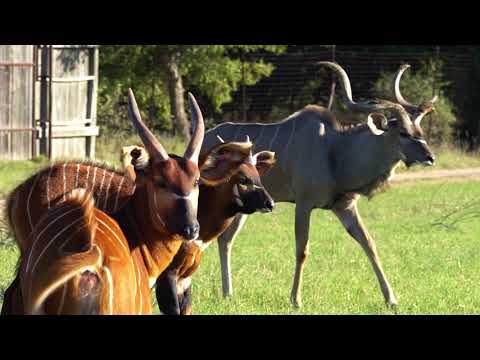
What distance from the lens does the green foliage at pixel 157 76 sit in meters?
23.3

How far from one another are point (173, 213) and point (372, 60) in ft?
67.1

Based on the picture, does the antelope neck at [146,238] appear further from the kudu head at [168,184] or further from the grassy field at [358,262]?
the grassy field at [358,262]

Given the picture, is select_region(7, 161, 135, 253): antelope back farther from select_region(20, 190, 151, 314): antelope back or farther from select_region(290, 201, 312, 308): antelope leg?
select_region(290, 201, 312, 308): antelope leg

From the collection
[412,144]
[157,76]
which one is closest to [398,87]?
[412,144]

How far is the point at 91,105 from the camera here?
20.7 m

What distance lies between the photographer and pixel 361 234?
371 inches

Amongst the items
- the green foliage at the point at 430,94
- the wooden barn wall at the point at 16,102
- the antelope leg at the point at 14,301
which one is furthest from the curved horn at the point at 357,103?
the green foliage at the point at 430,94

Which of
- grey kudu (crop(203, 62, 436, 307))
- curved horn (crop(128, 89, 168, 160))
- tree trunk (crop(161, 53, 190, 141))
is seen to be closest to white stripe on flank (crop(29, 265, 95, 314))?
curved horn (crop(128, 89, 168, 160))

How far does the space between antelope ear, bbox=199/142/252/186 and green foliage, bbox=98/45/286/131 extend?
1620 cm

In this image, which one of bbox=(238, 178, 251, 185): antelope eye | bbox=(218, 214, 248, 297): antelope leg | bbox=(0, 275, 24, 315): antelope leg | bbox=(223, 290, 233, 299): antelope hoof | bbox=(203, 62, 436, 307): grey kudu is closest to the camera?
bbox=(0, 275, 24, 315): antelope leg

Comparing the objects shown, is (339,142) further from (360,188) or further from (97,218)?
(97,218)

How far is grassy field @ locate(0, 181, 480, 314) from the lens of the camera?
859 cm

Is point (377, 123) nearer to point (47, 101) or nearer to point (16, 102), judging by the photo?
point (16, 102)

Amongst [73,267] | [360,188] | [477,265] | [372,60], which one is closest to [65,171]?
[73,267]
